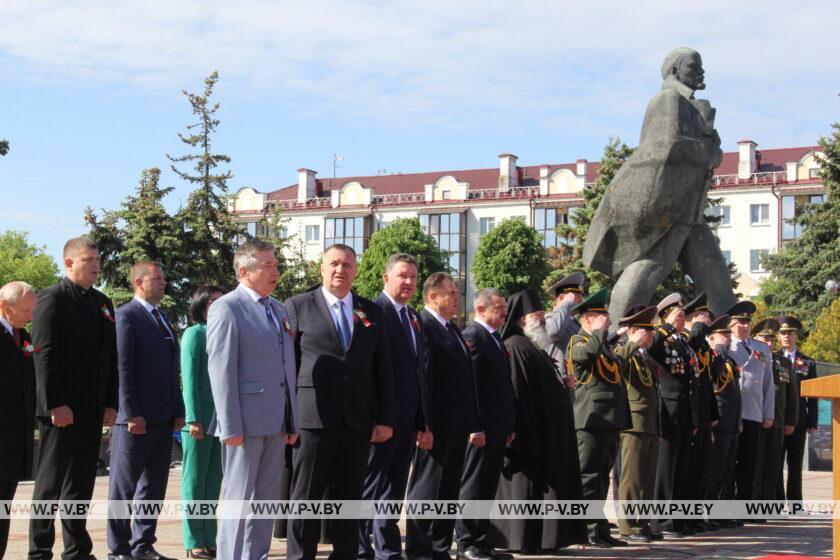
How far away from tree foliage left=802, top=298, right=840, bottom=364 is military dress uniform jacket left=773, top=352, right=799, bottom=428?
24.2 meters

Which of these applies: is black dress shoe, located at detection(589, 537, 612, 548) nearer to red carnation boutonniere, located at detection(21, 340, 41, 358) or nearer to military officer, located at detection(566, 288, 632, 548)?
military officer, located at detection(566, 288, 632, 548)

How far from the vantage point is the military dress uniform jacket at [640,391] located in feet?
31.1

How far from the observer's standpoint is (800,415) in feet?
42.2

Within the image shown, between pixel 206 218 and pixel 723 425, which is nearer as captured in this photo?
pixel 723 425

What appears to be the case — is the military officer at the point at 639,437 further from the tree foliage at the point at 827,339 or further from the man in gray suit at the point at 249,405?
the tree foliage at the point at 827,339

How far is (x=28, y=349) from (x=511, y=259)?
202ft

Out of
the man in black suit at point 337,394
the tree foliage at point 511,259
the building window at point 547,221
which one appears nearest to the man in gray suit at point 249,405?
the man in black suit at point 337,394

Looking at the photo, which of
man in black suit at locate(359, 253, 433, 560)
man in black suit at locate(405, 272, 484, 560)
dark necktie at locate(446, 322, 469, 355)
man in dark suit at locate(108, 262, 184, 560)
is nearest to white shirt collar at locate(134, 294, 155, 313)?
man in dark suit at locate(108, 262, 184, 560)

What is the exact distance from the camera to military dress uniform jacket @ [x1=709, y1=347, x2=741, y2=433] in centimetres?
1078

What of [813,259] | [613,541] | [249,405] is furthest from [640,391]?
[813,259]

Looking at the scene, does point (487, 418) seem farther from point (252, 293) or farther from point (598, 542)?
point (252, 293)

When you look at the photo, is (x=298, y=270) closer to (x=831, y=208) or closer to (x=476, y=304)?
(x=831, y=208)

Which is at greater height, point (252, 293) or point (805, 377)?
point (252, 293)

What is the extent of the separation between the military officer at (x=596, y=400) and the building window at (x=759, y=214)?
70.3 meters
